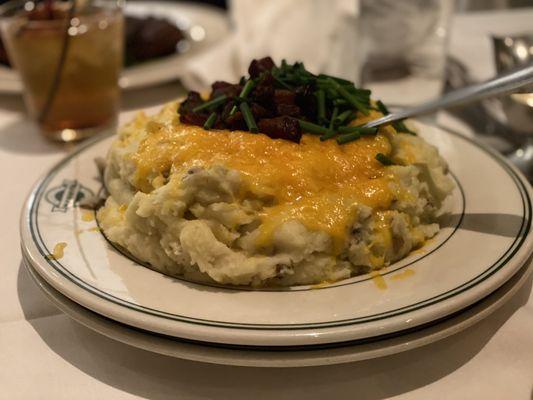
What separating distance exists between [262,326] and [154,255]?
1.37 feet

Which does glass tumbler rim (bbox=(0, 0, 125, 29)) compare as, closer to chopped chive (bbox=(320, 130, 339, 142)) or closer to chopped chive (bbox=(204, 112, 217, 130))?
chopped chive (bbox=(204, 112, 217, 130))

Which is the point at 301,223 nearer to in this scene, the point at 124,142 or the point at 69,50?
the point at 124,142

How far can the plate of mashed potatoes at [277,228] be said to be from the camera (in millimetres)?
1309

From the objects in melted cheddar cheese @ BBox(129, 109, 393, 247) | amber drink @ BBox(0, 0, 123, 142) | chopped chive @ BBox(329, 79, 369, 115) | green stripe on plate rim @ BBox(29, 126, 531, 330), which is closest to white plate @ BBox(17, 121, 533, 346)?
green stripe on plate rim @ BBox(29, 126, 531, 330)

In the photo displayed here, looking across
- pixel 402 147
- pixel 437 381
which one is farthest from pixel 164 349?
pixel 402 147

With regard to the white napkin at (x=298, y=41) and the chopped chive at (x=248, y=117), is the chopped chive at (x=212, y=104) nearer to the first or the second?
the chopped chive at (x=248, y=117)

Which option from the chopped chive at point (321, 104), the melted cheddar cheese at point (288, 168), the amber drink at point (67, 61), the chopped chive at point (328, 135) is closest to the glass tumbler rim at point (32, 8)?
the amber drink at point (67, 61)

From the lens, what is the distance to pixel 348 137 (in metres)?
1.67

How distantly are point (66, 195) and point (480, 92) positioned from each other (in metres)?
1.29

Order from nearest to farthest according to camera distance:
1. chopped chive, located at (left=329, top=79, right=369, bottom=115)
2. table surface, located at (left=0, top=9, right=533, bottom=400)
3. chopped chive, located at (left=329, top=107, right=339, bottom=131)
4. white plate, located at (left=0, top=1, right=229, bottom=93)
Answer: table surface, located at (left=0, top=9, right=533, bottom=400), chopped chive, located at (left=329, top=107, right=339, bottom=131), chopped chive, located at (left=329, top=79, right=369, bottom=115), white plate, located at (left=0, top=1, right=229, bottom=93)

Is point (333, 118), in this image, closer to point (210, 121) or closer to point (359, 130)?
point (359, 130)

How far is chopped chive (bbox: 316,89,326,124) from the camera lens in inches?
69.6

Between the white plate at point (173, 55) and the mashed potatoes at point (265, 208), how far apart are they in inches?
64.1

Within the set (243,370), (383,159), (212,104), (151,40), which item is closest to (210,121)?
(212,104)
